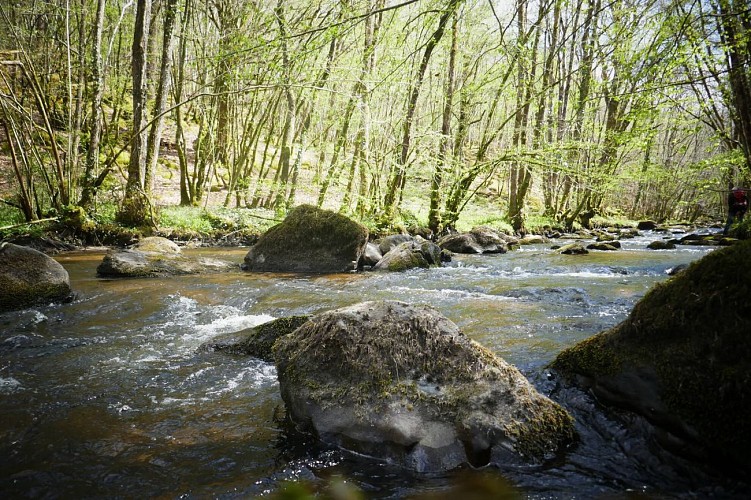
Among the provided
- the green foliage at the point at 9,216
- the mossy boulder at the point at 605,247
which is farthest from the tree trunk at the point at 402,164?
the green foliage at the point at 9,216

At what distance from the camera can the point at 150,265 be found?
26.8 ft

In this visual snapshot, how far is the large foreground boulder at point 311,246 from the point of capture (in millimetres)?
9555

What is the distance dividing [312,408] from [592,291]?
19.5 ft

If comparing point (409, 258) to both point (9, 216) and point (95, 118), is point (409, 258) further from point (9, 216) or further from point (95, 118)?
point (9, 216)

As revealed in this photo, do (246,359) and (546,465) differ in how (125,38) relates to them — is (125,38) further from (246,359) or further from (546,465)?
(546,465)

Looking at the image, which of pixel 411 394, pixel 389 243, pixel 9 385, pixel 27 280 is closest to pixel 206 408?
pixel 411 394

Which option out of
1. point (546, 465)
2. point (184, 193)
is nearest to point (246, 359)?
point (546, 465)

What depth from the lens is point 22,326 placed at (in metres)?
5.01

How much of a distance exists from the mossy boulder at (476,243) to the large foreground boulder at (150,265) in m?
6.99

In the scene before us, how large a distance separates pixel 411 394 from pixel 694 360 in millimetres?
1522

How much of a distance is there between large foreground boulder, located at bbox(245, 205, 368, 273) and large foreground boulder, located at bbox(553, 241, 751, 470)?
7202 millimetres

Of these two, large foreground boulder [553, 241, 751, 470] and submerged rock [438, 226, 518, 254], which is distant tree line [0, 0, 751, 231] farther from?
large foreground boulder [553, 241, 751, 470]

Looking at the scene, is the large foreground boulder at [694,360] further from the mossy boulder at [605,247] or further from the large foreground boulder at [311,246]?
the mossy boulder at [605,247]

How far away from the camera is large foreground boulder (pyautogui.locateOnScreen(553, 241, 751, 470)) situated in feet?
6.95
